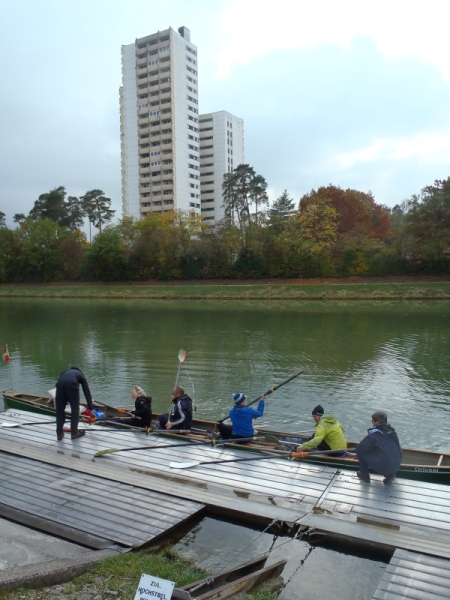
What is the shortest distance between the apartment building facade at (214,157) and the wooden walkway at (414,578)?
114478mm

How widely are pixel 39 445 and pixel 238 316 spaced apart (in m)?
31.1

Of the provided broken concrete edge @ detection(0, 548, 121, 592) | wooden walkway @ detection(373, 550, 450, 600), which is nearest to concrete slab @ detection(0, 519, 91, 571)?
broken concrete edge @ detection(0, 548, 121, 592)

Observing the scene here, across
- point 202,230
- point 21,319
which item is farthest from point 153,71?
point 21,319

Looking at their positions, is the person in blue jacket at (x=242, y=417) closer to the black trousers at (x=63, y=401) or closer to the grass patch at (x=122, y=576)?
the black trousers at (x=63, y=401)

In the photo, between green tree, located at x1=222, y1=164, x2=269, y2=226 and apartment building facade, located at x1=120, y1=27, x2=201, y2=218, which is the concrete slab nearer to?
green tree, located at x1=222, y1=164, x2=269, y2=226

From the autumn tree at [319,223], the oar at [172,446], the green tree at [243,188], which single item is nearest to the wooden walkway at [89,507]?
the oar at [172,446]

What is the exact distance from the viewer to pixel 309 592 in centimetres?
572

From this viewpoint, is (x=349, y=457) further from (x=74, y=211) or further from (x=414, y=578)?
(x=74, y=211)

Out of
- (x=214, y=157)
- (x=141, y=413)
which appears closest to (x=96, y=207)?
(x=214, y=157)

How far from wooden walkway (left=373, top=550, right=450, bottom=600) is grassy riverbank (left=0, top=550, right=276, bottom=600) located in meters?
1.26

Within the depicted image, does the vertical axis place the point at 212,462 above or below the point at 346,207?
below

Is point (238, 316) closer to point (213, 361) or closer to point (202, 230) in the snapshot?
point (213, 361)

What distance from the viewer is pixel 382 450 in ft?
24.4

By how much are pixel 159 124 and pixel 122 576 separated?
110560 mm
